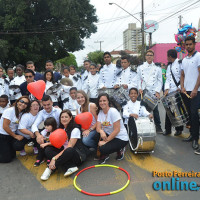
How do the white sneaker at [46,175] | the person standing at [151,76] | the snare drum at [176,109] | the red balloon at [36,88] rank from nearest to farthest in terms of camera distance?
the white sneaker at [46,175]
the red balloon at [36,88]
the snare drum at [176,109]
the person standing at [151,76]

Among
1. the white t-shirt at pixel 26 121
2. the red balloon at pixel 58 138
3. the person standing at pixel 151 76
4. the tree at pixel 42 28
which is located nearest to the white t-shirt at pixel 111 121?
the red balloon at pixel 58 138

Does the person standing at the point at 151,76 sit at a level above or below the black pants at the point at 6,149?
above

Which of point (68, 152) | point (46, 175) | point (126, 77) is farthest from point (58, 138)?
point (126, 77)

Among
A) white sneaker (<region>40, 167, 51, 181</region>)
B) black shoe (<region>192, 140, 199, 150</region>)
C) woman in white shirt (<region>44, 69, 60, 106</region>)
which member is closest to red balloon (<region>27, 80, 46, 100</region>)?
woman in white shirt (<region>44, 69, 60, 106</region>)

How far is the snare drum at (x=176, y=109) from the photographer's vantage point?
179 inches

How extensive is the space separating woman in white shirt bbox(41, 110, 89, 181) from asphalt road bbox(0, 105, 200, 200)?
15 cm

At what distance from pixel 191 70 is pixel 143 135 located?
176 centimetres

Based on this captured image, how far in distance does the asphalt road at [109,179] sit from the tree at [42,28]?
16.4 m

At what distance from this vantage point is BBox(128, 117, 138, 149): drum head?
386 centimetres

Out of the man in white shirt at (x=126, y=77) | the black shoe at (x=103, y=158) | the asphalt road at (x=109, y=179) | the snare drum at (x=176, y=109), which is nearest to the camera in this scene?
the asphalt road at (x=109, y=179)

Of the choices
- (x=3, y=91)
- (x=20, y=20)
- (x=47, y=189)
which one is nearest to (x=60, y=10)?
(x=20, y=20)

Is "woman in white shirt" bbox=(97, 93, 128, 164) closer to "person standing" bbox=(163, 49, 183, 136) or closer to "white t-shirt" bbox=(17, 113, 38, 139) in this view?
"white t-shirt" bbox=(17, 113, 38, 139)

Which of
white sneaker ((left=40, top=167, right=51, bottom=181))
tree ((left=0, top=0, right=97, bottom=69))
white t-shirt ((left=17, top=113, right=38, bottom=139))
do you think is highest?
tree ((left=0, top=0, right=97, bottom=69))

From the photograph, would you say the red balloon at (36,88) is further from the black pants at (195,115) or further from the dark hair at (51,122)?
the black pants at (195,115)
